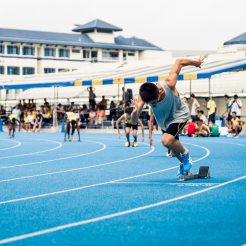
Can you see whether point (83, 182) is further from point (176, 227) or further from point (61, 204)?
point (176, 227)

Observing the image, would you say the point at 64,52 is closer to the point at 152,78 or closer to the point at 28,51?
the point at 28,51

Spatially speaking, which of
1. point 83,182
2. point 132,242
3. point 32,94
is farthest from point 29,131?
point 132,242

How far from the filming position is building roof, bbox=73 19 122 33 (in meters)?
115

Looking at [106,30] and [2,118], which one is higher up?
[106,30]

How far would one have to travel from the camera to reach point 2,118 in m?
46.7

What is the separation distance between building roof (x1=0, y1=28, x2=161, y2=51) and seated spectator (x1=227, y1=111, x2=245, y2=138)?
2829 inches

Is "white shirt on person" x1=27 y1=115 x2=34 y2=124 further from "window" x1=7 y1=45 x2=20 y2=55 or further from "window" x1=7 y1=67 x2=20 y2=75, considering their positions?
"window" x1=7 y1=45 x2=20 y2=55

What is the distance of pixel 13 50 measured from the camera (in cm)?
10269

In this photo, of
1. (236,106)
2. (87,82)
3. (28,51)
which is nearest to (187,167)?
(236,106)

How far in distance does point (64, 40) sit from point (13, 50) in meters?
8.73

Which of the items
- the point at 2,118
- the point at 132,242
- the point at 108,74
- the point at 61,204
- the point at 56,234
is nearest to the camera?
the point at 132,242

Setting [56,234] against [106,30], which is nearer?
[56,234]

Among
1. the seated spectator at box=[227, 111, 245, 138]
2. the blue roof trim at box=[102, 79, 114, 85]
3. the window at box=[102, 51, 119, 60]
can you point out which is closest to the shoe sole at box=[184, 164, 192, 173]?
the seated spectator at box=[227, 111, 245, 138]

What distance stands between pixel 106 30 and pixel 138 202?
4289 inches
